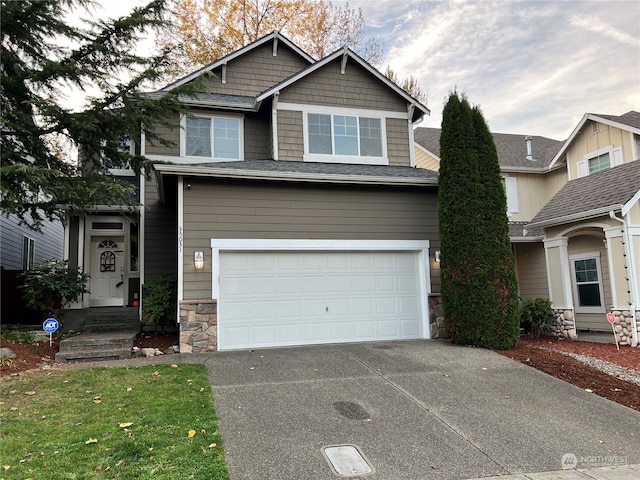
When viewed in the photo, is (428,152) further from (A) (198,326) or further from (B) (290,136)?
(A) (198,326)

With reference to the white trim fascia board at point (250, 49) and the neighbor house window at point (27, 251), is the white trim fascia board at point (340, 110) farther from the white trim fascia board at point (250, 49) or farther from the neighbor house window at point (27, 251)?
the neighbor house window at point (27, 251)

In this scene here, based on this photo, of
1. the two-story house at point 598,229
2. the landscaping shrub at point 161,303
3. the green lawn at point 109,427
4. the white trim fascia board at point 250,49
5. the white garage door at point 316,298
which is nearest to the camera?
the green lawn at point 109,427

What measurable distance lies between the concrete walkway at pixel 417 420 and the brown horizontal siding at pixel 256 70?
8.37m

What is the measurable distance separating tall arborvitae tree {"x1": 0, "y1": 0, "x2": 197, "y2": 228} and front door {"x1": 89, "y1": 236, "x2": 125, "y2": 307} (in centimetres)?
305

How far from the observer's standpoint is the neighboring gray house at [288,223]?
8266 millimetres

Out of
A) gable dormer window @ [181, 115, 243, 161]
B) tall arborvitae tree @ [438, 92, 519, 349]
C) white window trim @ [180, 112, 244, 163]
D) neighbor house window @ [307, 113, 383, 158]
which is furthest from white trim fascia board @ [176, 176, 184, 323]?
tall arborvitae tree @ [438, 92, 519, 349]

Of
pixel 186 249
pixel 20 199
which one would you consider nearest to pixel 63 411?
pixel 186 249

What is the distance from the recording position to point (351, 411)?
491 cm

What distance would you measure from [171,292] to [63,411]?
5176 mm

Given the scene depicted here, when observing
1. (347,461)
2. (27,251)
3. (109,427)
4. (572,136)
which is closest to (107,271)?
(27,251)

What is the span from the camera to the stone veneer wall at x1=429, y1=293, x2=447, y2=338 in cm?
918

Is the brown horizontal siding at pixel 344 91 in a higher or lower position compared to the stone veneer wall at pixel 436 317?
higher

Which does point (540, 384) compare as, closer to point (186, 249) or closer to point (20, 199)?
point (186, 249)

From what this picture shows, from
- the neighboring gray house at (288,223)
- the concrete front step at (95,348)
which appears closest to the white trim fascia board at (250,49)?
the neighboring gray house at (288,223)
